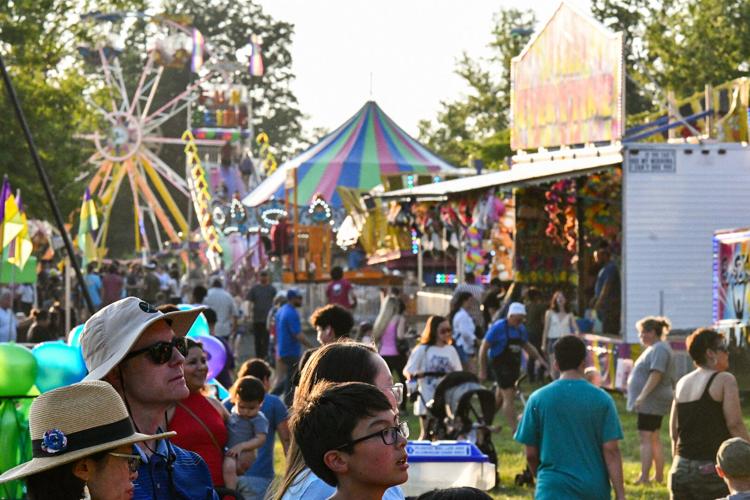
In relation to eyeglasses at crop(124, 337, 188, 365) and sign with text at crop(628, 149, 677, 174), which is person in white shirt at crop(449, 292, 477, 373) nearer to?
sign with text at crop(628, 149, 677, 174)

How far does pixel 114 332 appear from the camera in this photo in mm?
4289

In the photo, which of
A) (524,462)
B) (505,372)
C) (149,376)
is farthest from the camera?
(505,372)

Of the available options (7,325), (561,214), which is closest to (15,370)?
(7,325)

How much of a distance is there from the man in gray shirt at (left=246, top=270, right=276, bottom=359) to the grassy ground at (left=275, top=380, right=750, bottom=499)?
580cm

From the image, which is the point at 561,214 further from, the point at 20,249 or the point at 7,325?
the point at 7,325

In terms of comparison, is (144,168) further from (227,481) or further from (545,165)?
(227,481)

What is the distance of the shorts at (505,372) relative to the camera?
15820 mm

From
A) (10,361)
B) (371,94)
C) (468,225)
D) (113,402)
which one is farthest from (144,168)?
(113,402)

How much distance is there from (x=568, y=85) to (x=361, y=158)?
55.0 feet

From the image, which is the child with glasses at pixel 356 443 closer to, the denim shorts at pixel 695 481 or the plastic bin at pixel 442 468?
the plastic bin at pixel 442 468

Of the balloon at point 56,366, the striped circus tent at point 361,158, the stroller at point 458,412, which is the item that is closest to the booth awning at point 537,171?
the stroller at point 458,412

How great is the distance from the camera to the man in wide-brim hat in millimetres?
4211

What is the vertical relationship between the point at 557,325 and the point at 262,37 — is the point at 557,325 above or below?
below

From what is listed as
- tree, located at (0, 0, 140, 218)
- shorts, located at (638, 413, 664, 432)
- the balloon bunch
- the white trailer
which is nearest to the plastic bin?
shorts, located at (638, 413, 664, 432)
